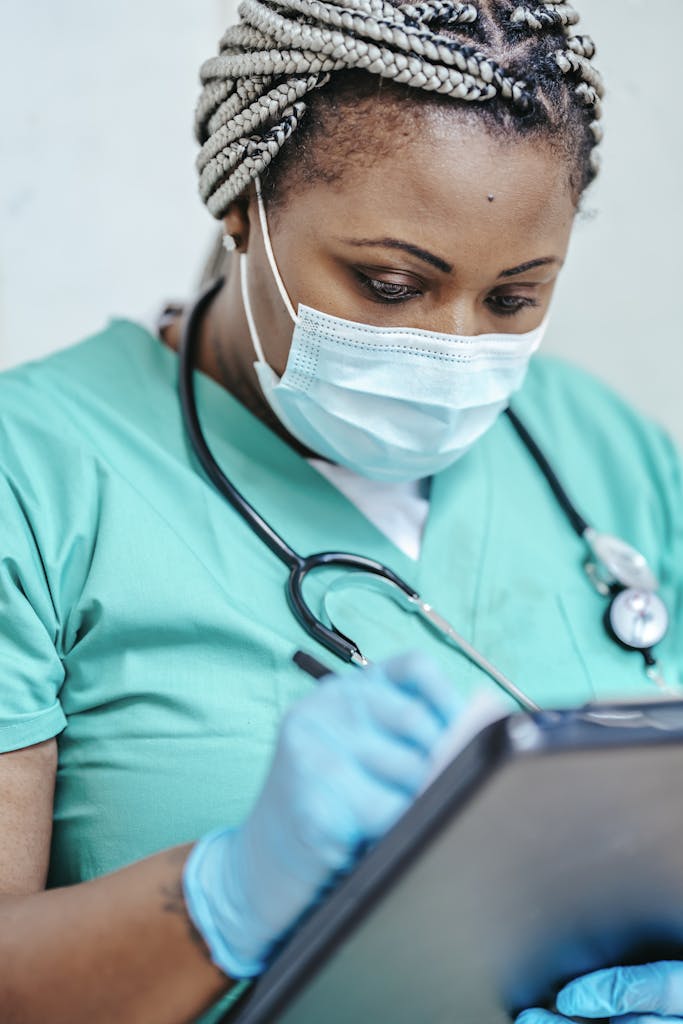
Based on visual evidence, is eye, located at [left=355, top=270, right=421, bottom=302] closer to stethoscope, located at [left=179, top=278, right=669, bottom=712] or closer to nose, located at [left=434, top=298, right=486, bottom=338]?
nose, located at [left=434, top=298, right=486, bottom=338]

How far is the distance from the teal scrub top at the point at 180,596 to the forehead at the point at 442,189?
0.30 m

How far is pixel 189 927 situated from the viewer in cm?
70

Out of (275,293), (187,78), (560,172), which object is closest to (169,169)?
(187,78)

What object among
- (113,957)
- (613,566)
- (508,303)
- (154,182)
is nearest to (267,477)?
(508,303)

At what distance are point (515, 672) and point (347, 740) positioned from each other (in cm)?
48

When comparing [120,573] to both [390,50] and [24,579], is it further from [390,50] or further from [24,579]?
[390,50]

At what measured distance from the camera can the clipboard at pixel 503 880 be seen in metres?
0.54

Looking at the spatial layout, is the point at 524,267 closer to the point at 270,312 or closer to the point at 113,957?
the point at 270,312

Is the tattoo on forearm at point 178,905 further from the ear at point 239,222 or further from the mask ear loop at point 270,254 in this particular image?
the ear at point 239,222

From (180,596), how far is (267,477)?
188 millimetres

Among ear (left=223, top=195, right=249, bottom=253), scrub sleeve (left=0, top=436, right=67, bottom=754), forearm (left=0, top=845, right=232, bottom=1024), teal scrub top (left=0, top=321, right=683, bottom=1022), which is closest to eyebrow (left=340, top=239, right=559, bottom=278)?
ear (left=223, top=195, right=249, bottom=253)

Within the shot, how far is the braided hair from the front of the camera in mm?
869

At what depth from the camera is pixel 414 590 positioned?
1081mm

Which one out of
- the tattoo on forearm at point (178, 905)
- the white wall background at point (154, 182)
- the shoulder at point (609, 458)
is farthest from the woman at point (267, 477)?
the white wall background at point (154, 182)
